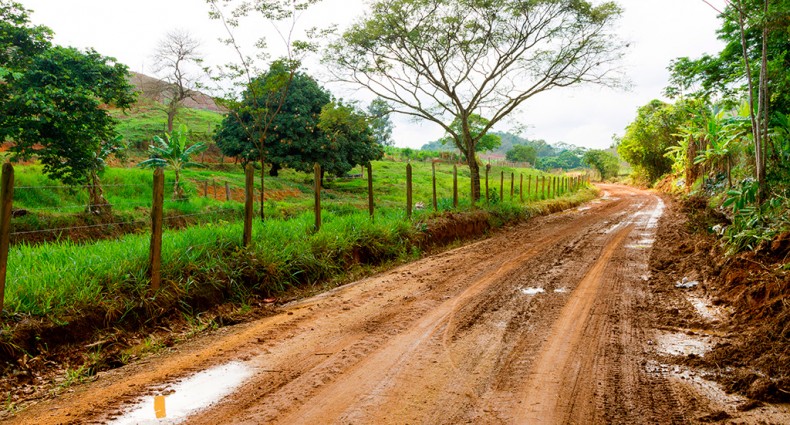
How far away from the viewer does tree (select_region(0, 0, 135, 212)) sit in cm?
1212

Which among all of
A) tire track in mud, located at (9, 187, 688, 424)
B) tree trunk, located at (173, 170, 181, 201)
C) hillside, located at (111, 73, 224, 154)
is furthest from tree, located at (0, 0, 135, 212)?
hillside, located at (111, 73, 224, 154)

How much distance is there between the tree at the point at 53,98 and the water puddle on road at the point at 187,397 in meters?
11.4

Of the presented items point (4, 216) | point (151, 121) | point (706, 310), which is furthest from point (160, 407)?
point (151, 121)

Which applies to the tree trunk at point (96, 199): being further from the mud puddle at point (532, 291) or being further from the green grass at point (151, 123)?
the green grass at point (151, 123)

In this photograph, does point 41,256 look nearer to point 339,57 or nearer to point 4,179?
point 4,179

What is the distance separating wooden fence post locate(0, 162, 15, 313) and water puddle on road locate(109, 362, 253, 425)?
5.85 feet

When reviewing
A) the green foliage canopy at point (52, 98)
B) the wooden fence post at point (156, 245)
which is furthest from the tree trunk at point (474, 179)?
the wooden fence post at point (156, 245)

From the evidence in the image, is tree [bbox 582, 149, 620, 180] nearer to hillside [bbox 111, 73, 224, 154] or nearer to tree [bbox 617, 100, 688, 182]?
tree [bbox 617, 100, 688, 182]

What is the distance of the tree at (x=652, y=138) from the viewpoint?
34.0 meters

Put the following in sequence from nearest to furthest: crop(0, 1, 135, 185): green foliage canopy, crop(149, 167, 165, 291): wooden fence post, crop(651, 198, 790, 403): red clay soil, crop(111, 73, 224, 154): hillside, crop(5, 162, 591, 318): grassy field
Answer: crop(651, 198, 790, 403): red clay soil → crop(5, 162, 591, 318): grassy field → crop(149, 167, 165, 291): wooden fence post → crop(0, 1, 135, 185): green foliage canopy → crop(111, 73, 224, 154): hillside

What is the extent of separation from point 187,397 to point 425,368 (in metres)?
1.80

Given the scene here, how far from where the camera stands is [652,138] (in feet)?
122

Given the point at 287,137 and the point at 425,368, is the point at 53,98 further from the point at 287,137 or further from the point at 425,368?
the point at 287,137

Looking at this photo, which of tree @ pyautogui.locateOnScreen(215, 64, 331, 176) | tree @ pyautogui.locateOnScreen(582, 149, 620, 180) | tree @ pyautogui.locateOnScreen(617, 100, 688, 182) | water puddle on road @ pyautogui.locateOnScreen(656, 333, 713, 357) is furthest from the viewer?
tree @ pyautogui.locateOnScreen(582, 149, 620, 180)
